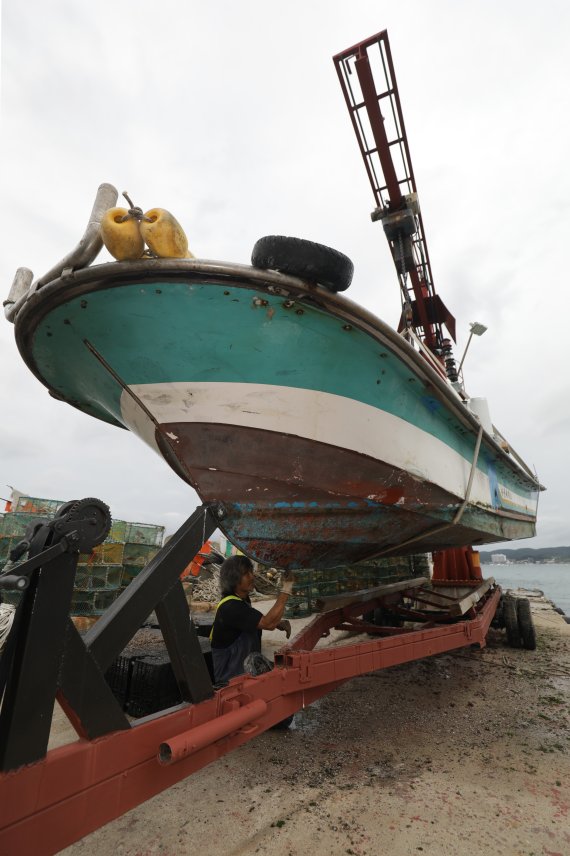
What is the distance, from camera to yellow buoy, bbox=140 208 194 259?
2.09 metres

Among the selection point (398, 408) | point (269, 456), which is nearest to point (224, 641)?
point (269, 456)

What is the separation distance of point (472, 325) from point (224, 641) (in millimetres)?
3554

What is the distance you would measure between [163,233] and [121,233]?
0.19m

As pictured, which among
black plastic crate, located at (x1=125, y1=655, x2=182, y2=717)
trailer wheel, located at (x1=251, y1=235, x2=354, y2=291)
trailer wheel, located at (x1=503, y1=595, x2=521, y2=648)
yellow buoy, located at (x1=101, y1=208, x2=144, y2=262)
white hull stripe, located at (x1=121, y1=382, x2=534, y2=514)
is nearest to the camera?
yellow buoy, located at (x1=101, y1=208, x2=144, y2=262)

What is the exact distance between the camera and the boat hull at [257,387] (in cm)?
231

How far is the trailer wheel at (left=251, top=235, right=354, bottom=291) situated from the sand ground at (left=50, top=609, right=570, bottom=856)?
9.16ft

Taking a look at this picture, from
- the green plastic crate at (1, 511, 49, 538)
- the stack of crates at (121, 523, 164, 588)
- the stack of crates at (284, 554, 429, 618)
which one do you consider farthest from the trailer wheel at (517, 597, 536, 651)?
the green plastic crate at (1, 511, 49, 538)

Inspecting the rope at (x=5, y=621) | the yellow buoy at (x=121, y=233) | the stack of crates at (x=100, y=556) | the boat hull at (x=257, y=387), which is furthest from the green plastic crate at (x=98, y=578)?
the yellow buoy at (x=121, y=233)

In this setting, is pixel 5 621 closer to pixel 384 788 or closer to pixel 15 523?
pixel 15 523

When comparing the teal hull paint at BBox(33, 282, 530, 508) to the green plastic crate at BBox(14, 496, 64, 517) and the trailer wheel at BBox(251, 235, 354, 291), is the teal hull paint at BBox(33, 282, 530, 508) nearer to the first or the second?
the trailer wheel at BBox(251, 235, 354, 291)

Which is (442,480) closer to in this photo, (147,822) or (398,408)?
(398,408)

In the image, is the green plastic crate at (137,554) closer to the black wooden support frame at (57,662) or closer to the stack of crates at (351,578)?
the stack of crates at (351,578)

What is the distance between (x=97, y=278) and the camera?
2.17 meters

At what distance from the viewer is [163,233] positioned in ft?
6.95
